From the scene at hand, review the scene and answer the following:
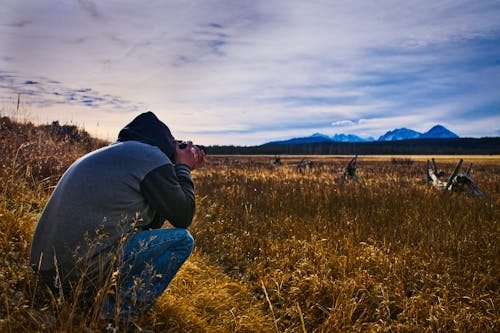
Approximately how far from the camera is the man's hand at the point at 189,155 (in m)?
2.85

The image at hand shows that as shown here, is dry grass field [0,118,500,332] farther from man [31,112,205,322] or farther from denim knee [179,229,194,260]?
denim knee [179,229,194,260]

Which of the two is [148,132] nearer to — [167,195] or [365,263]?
[167,195]

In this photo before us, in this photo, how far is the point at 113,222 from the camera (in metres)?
2.20

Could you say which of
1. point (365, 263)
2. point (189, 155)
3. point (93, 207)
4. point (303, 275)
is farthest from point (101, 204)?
point (365, 263)

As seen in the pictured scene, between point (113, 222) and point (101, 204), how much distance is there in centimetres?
15

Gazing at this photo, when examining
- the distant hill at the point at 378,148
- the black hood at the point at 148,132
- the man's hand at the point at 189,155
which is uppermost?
the distant hill at the point at 378,148

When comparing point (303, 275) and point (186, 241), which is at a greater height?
point (186, 241)

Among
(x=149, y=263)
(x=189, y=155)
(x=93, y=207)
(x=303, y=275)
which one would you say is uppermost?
(x=189, y=155)

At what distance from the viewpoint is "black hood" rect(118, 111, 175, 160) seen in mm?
2574

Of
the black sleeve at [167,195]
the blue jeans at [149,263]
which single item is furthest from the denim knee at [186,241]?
the black sleeve at [167,195]

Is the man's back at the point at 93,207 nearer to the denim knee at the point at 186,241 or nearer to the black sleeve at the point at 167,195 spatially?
the black sleeve at the point at 167,195

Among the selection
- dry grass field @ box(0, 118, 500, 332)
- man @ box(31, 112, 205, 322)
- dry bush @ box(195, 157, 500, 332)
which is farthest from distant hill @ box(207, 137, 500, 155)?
man @ box(31, 112, 205, 322)

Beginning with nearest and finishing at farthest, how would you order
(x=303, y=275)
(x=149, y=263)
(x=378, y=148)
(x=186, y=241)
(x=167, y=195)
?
(x=167, y=195)
(x=149, y=263)
(x=186, y=241)
(x=303, y=275)
(x=378, y=148)

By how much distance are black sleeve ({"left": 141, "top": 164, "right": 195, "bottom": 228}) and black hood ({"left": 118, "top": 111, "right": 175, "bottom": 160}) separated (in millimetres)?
377
